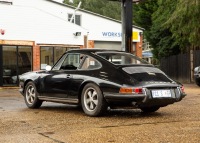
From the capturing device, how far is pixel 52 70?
31.0 feet

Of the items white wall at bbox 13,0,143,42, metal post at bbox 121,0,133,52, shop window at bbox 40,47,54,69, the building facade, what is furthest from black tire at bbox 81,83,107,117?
white wall at bbox 13,0,143,42

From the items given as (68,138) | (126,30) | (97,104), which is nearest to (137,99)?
(97,104)

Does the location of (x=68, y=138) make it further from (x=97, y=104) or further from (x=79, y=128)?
(x=97, y=104)

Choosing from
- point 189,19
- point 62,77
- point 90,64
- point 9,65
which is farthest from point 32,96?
point 9,65

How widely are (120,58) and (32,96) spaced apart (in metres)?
2.44

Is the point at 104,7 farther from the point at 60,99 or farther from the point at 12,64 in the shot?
the point at 60,99

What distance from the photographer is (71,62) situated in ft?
30.3

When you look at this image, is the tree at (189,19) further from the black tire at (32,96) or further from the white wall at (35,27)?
the black tire at (32,96)

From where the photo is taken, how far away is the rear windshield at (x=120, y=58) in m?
8.63

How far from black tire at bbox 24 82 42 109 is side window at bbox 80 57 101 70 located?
1.69 meters

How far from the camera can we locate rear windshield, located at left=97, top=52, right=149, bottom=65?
8.63 meters

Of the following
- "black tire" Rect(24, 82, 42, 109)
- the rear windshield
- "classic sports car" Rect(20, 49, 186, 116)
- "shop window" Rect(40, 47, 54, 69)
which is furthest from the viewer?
"shop window" Rect(40, 47, 54, 69)

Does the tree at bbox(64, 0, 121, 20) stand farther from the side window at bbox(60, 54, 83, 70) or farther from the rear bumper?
the rear bumper

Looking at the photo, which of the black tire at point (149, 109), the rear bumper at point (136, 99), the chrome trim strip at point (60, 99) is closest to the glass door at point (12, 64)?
the chrome trim strip at point (60, 99)
